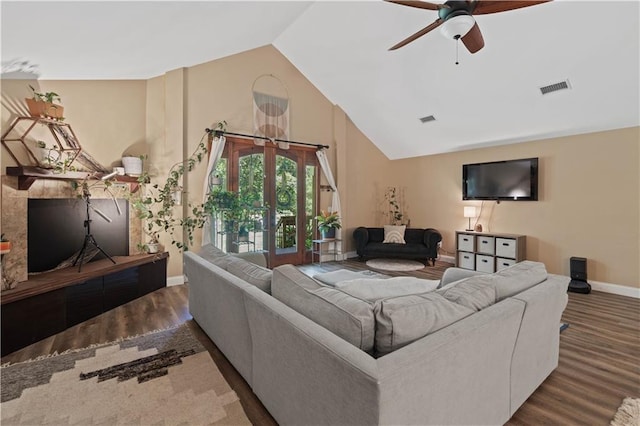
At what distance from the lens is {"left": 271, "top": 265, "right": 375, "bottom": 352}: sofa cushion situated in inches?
46.7

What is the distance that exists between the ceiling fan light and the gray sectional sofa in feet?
6.54

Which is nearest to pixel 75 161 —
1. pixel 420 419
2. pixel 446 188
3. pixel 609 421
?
pixel 420 419

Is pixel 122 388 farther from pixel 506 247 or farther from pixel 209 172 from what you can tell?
pixel 506 247

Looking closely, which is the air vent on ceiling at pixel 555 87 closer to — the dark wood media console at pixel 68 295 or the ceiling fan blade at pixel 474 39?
the ceiling fan blade at pixel 474 39

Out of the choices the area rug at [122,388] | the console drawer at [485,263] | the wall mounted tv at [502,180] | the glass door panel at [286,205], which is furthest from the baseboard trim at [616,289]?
the area rug at [122,388]

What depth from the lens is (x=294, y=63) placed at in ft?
18.7

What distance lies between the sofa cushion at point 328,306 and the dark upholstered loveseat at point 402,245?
4.52 meters

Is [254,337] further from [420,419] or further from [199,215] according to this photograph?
A: [199,215]

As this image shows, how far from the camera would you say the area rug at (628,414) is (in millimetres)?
1663

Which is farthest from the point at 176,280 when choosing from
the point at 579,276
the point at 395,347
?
the point at 579,276

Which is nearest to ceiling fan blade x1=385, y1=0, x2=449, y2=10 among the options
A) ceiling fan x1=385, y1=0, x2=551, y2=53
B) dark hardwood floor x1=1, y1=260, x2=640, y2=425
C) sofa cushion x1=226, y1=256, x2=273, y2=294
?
ceiling fan x1=385, y1=0, x2=551, y2=53

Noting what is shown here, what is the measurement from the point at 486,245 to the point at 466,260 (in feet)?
1.57

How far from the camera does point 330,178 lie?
241 inches

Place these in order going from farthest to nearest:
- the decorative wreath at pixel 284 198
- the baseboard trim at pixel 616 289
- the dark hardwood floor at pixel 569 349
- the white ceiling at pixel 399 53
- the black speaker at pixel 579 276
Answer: the decorative wreath at pixel 284 198
the black speaker at pixel 579 276
the baseboard trim at pixel 616 289
the white ceiling at pixel 399 53
the dark hardwood floor at pixel 569 349
